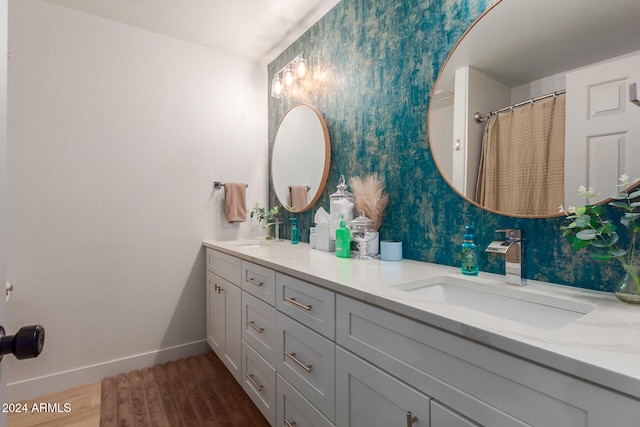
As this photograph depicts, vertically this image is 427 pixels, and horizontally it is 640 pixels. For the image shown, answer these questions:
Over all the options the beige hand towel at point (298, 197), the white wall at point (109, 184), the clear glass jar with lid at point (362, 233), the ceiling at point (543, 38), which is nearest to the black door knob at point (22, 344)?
the clear glass jar with lid at point (362, 233)

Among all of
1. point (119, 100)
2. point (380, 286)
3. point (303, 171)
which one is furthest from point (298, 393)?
point (119, 100)

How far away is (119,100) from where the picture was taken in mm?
2131

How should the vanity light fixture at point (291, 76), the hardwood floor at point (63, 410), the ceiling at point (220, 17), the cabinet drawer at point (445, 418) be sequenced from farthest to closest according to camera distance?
the vanity light fixture at point (291, 76), the ceiling at point (220, 17), the hardwood floor at point (63, 410), the cabinet drawer at point (445, 418)

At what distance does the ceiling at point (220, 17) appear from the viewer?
1.95 metres

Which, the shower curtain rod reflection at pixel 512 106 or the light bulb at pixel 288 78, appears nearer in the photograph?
the shower curtain rod reflection at pixel 512 106

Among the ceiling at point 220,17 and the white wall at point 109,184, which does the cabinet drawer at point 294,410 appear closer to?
the white wall at point 109,184

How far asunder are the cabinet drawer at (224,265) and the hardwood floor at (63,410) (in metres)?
0.97

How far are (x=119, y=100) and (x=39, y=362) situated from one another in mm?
1711

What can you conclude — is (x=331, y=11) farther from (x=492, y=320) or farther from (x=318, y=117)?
(x=492, y=320)

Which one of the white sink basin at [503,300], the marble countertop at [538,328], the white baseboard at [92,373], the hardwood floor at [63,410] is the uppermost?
the marble countertop at [538,328]

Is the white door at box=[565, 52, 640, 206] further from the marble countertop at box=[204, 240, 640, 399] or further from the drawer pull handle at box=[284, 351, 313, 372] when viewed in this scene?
the drawer pull handle at box=[284, 351, 313, 372]

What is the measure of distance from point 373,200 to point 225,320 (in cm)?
123

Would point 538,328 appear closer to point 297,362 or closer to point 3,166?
point 297,362

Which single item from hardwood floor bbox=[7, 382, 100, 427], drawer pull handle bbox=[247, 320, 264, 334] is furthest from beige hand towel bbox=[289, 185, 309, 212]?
hardwood floor bbox=[7, 382, 100, 427]
